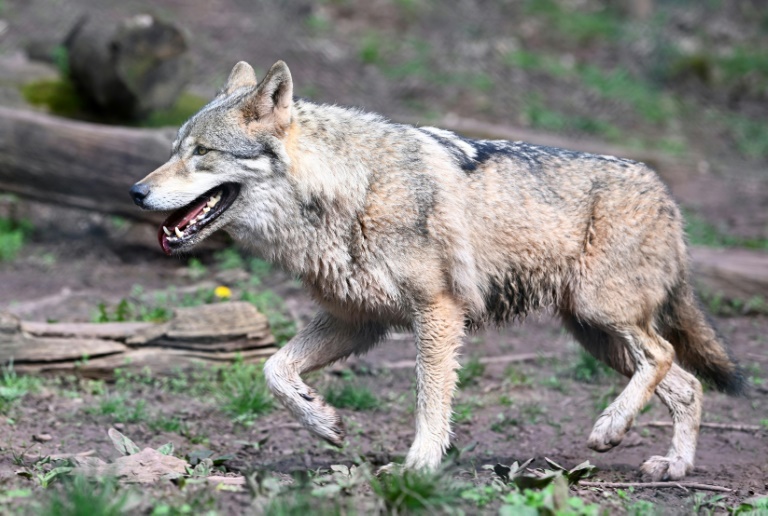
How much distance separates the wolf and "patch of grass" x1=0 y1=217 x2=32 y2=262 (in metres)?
4.45


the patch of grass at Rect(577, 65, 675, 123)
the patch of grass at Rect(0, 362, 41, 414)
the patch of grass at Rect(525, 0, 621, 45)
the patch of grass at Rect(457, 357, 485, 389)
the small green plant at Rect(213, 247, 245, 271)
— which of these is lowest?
the patch of grass at Rect(0, 362, 41, 414)

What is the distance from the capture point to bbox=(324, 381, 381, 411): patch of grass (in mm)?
5727

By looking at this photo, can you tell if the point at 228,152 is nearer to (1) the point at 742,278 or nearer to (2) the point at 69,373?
(2) the point at 69,373

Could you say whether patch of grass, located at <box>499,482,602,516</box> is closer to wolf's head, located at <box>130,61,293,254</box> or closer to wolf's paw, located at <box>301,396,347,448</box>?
wolf's paw, located at <box>301,396,347,448</box>

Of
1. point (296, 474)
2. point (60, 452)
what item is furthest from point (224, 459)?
point (296, 474)

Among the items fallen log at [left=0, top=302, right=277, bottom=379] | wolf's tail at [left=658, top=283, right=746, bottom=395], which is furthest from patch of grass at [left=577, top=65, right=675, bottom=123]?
fallen log at [left=0, top=302, right=277, bottom=379]

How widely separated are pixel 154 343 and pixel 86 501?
307cm

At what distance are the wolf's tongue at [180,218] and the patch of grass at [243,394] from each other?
4.87 ft

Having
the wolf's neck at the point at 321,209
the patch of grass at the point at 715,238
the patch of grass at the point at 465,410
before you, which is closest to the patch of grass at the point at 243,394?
the patch of grass at the point at 465,410

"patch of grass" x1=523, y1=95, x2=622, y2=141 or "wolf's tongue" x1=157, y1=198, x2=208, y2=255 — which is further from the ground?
"patch of grass" x1=523, y1=95, x2=622, y2=141

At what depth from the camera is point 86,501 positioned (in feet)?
9.57

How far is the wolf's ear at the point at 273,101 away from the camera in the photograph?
4160mm

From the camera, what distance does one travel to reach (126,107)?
8.66 metres

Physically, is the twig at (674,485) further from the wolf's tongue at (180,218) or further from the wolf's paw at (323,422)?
the wolf's tongue at (180,218)
